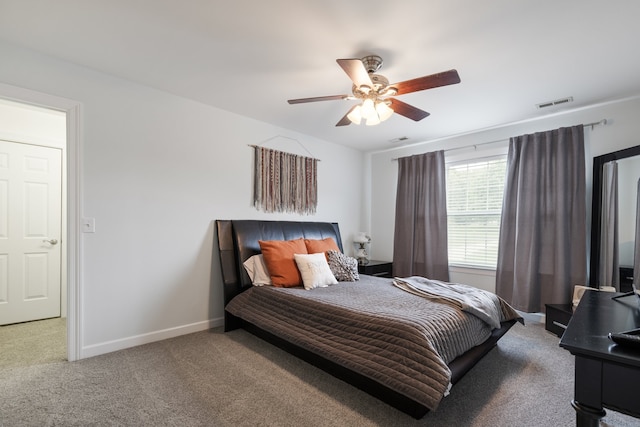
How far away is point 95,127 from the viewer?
8.32 feet

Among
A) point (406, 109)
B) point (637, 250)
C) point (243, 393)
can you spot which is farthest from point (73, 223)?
point (637, 250)

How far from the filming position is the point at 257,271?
3152 millimetres

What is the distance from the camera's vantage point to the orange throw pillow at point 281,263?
3.02m

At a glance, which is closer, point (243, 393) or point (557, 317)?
point (243, 393)

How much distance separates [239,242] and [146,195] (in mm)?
1014

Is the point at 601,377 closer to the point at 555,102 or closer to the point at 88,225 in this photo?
the point at 555,102

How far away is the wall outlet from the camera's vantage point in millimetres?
2455

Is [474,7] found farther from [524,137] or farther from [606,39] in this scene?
[524,137]

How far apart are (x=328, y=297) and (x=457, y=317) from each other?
3.29 ft

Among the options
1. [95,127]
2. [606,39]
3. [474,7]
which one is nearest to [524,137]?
[606,39]

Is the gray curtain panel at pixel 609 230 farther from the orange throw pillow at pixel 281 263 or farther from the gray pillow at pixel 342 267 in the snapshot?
the orange throw pillow at pixel 281 263

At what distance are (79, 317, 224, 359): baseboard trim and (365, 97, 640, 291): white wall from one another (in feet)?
9.72

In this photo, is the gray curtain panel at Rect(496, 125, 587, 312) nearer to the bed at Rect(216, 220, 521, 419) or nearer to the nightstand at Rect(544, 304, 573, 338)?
the nightstand at Rect(544, 304, 573, 338)

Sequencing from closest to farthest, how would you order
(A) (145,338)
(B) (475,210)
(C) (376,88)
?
(C) (376,88) < (A) (145,338) < (B) (475,210)
